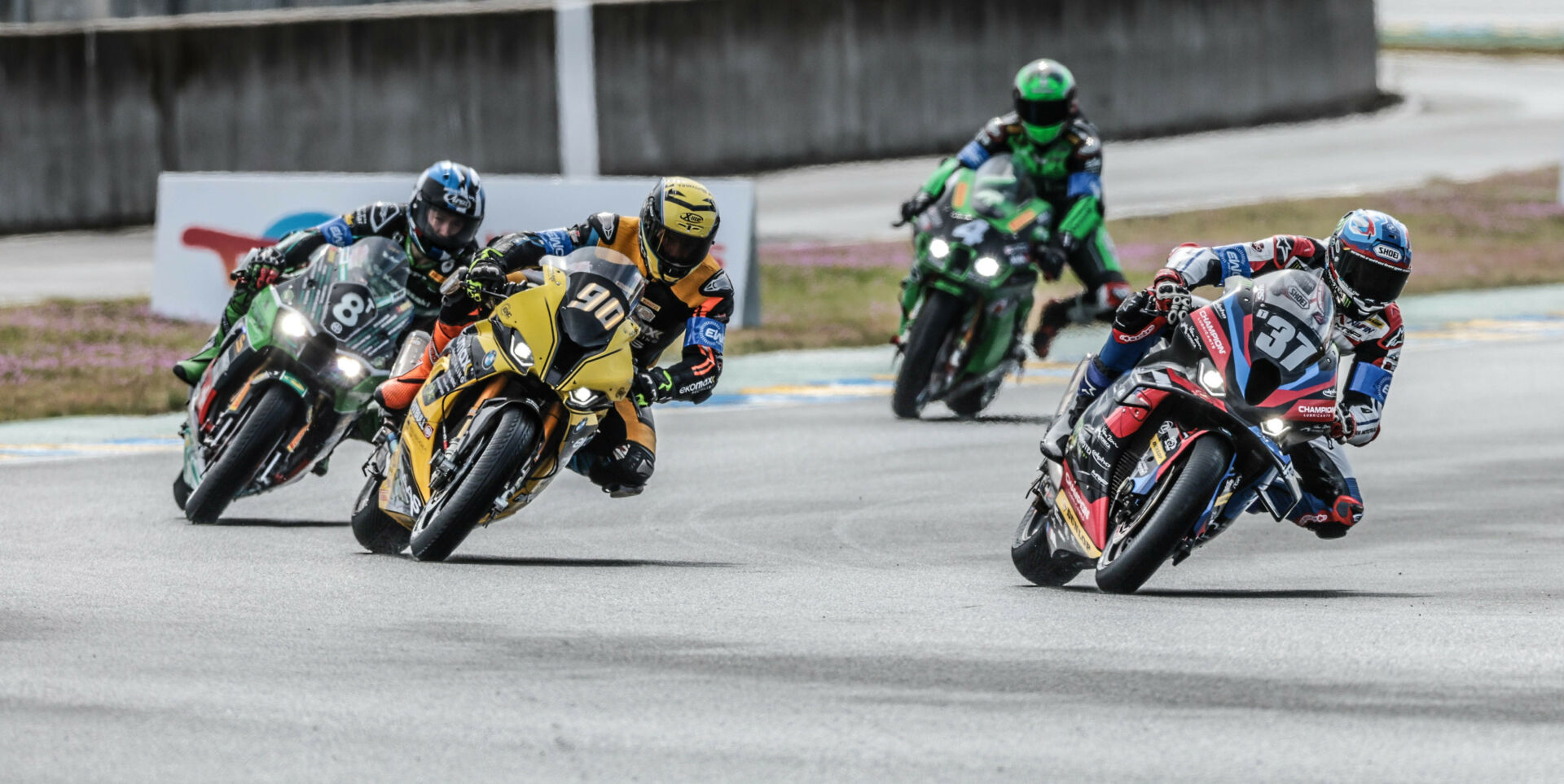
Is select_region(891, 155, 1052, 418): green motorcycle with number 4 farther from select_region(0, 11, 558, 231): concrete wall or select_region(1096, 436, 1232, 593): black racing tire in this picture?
select_region(0, 11, 558, 231): concrete wall

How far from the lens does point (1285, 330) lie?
8695 mm

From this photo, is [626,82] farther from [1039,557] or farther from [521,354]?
[1039,557]

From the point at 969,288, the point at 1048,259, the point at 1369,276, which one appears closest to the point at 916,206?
the point at 969,288

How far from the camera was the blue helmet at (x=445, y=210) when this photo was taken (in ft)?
35.4

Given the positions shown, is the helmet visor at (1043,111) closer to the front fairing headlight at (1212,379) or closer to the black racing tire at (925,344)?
the black racing tire at (925,344)

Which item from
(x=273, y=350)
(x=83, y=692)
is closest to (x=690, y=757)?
(x=83, y=692)

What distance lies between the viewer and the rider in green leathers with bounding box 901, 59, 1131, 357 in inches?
585

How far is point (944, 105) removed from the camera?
119ft

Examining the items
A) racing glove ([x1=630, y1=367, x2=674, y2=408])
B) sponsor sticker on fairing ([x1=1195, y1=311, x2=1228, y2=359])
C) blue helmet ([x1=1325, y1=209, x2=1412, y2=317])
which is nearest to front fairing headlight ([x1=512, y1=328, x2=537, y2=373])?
racing glove ([x1=630, y1=367, x2=674, y2=408])

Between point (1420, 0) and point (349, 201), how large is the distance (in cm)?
6088

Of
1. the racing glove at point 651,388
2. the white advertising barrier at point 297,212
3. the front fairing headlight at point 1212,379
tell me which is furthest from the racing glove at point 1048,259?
the front fairing headlight at point 1212,379

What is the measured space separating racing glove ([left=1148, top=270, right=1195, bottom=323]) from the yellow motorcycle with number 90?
200 cm

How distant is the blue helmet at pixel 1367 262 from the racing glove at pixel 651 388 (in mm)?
2560

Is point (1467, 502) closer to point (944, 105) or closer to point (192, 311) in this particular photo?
point (192, 311)
